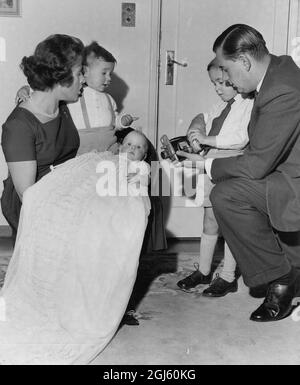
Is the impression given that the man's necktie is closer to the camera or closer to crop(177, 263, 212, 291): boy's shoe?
the camera

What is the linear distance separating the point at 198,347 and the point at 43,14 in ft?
7.24

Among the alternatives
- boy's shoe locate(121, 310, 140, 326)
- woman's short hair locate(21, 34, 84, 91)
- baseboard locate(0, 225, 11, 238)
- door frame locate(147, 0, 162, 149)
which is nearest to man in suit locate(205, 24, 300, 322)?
boy's shoe locate(121, 310, 140, 326)

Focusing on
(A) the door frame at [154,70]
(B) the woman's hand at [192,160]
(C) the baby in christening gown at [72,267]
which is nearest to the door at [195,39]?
(A) the door frame at [154,70]


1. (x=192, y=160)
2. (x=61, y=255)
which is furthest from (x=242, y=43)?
(x=61, y=255)

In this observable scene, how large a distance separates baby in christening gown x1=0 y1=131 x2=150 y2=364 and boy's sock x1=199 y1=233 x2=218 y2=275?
2.22 feet

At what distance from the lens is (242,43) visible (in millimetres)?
2566

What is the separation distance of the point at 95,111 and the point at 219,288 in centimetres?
104

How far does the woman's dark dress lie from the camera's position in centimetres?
251

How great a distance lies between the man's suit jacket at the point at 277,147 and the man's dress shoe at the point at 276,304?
0.89 ft

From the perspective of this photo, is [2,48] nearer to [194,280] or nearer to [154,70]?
[154,70]

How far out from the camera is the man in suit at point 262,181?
253 cm

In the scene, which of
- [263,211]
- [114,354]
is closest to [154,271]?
[263,211]

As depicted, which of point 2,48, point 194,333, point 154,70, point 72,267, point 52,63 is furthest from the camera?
point 154,70

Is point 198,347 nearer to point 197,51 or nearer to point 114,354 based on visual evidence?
point 114,354
